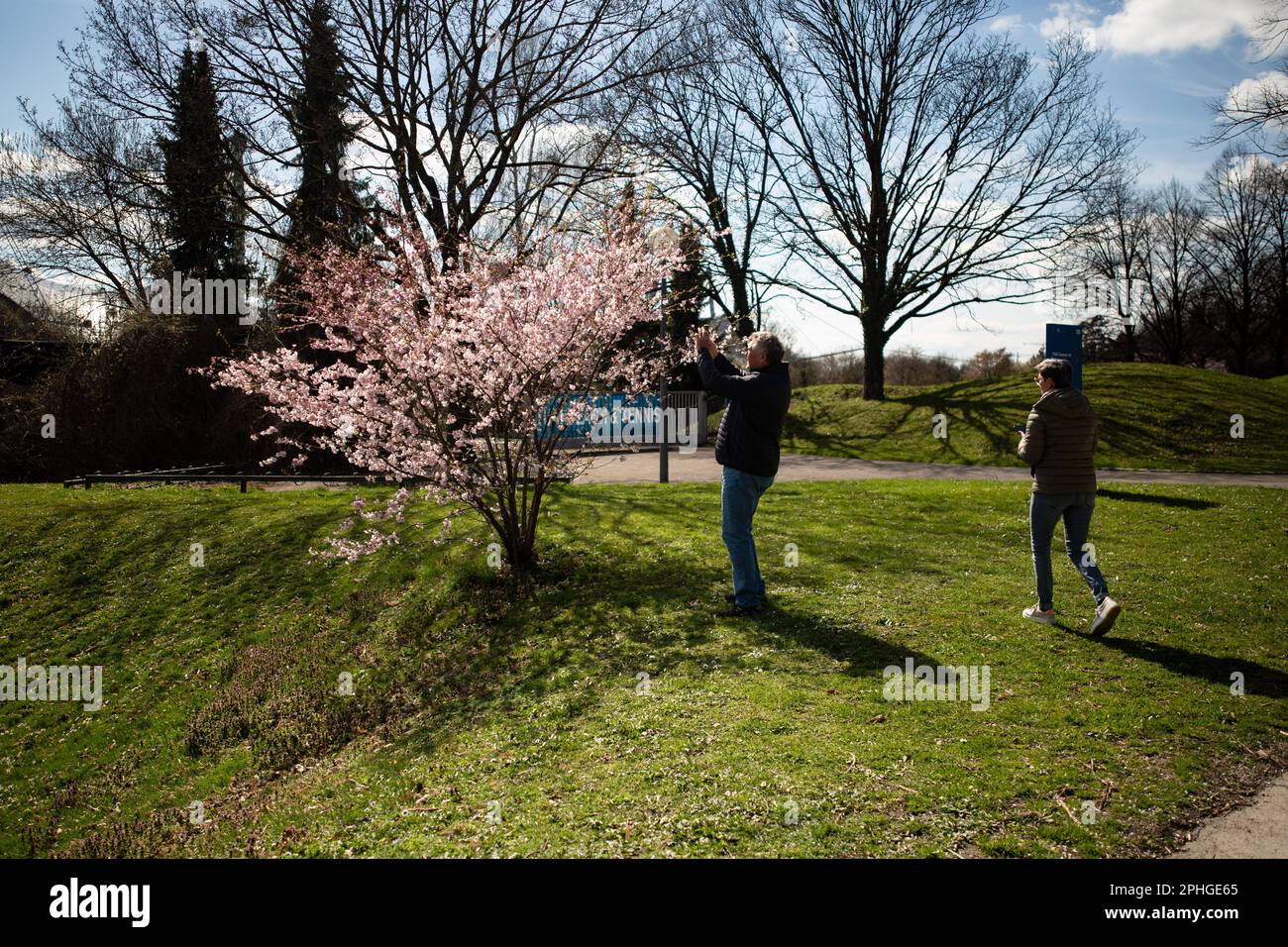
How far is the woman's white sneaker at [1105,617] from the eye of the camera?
20.6 ft

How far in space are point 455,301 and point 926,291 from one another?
24229 mm

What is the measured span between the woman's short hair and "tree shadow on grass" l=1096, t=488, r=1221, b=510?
23.9 ft

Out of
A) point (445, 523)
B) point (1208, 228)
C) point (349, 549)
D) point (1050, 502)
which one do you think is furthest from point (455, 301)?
point (1208, 228)

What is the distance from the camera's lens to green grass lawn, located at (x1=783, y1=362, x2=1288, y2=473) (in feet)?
62.2

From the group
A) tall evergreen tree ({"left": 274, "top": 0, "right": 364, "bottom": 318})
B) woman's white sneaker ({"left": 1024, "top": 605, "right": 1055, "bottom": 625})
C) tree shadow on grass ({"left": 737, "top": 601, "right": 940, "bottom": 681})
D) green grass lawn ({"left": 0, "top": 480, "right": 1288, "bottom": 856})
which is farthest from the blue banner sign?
tall evergreen tree ({"left": 274, "top": 0, "right": 364, "bottom": 318})

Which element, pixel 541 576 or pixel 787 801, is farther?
pixel 541 576

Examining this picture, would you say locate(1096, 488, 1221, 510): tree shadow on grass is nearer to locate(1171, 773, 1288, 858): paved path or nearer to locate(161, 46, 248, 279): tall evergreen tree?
locate(1171, 773, 1288, 858): paved path

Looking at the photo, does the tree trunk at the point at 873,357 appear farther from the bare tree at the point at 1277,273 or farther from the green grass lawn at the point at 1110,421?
the bare tree at the point at 1277,273

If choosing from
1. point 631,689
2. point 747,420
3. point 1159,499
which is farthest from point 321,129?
point 1159,499

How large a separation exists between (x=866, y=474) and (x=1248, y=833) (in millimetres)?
14610

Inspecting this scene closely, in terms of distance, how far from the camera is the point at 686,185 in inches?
1153

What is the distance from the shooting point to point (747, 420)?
6.87m
